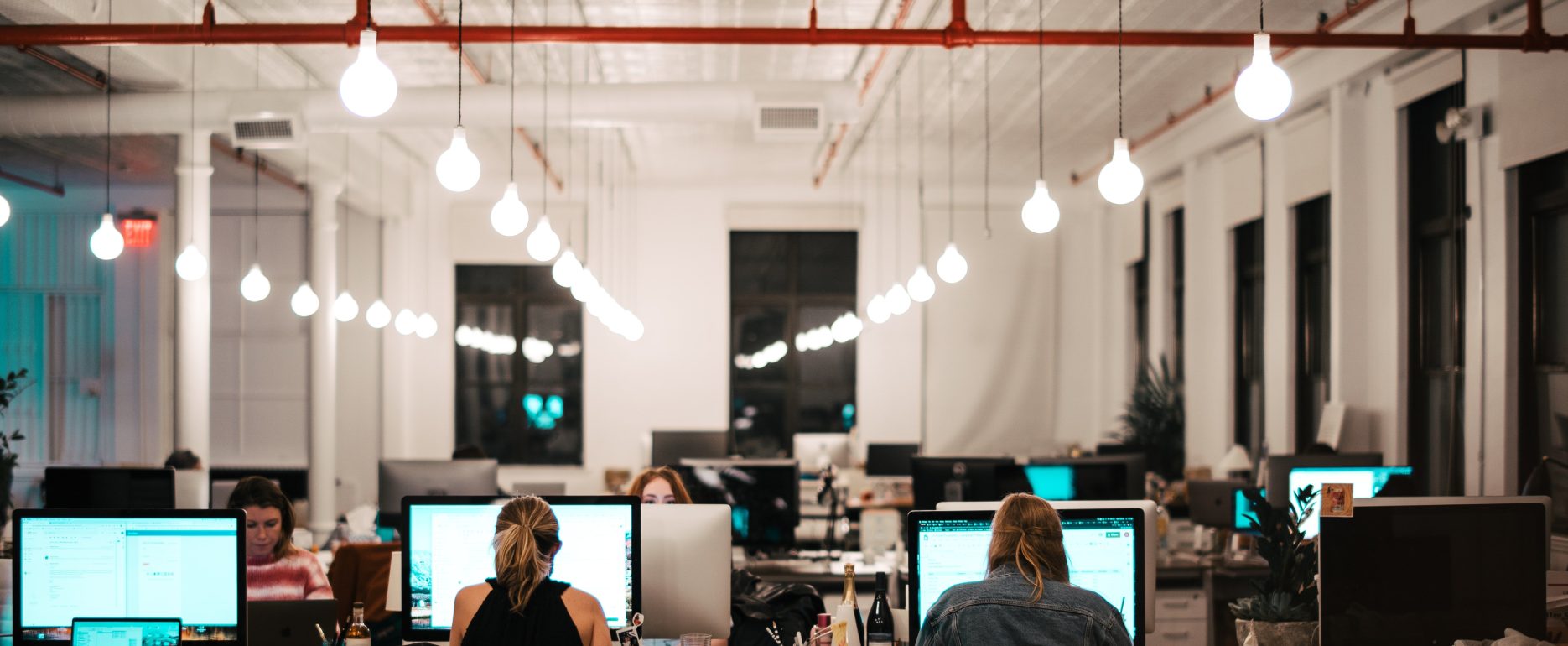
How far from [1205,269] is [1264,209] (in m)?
1.24

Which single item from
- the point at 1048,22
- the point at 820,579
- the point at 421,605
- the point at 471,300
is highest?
the point at 1048,22

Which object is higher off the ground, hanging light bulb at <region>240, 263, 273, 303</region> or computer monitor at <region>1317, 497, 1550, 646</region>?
hanging light bulb at <region>240, 263, 273, 303</region>

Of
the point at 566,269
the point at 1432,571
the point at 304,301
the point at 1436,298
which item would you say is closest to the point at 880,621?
the point at 1432,571

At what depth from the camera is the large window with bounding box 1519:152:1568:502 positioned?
20.2 ft

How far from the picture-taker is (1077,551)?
3.33 metres

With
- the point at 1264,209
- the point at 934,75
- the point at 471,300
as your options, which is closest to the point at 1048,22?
the point at 934,75

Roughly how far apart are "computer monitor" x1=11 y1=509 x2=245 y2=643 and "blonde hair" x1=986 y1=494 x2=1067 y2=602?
6.61 feet

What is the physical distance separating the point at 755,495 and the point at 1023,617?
3326mm

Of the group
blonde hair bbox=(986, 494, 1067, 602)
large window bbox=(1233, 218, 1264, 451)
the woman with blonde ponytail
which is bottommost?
the woman with blonde ponytail

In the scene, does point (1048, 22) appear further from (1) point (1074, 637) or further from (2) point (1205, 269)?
(1) point (1074, 637)

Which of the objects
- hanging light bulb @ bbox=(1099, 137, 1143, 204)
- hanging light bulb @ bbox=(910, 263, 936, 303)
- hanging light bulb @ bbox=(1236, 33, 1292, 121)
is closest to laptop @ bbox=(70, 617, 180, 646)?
hanging light bulb @ bbox=(1099, 137, 1143, 204)

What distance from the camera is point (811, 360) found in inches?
550

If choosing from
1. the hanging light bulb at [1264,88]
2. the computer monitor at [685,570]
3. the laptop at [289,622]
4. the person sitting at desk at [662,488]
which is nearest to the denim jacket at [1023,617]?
the computer monitor at [685,570]

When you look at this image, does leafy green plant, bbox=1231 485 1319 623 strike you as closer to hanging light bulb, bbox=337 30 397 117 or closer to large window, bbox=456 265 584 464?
hanging light bulb, bbox=337 30 397 117
